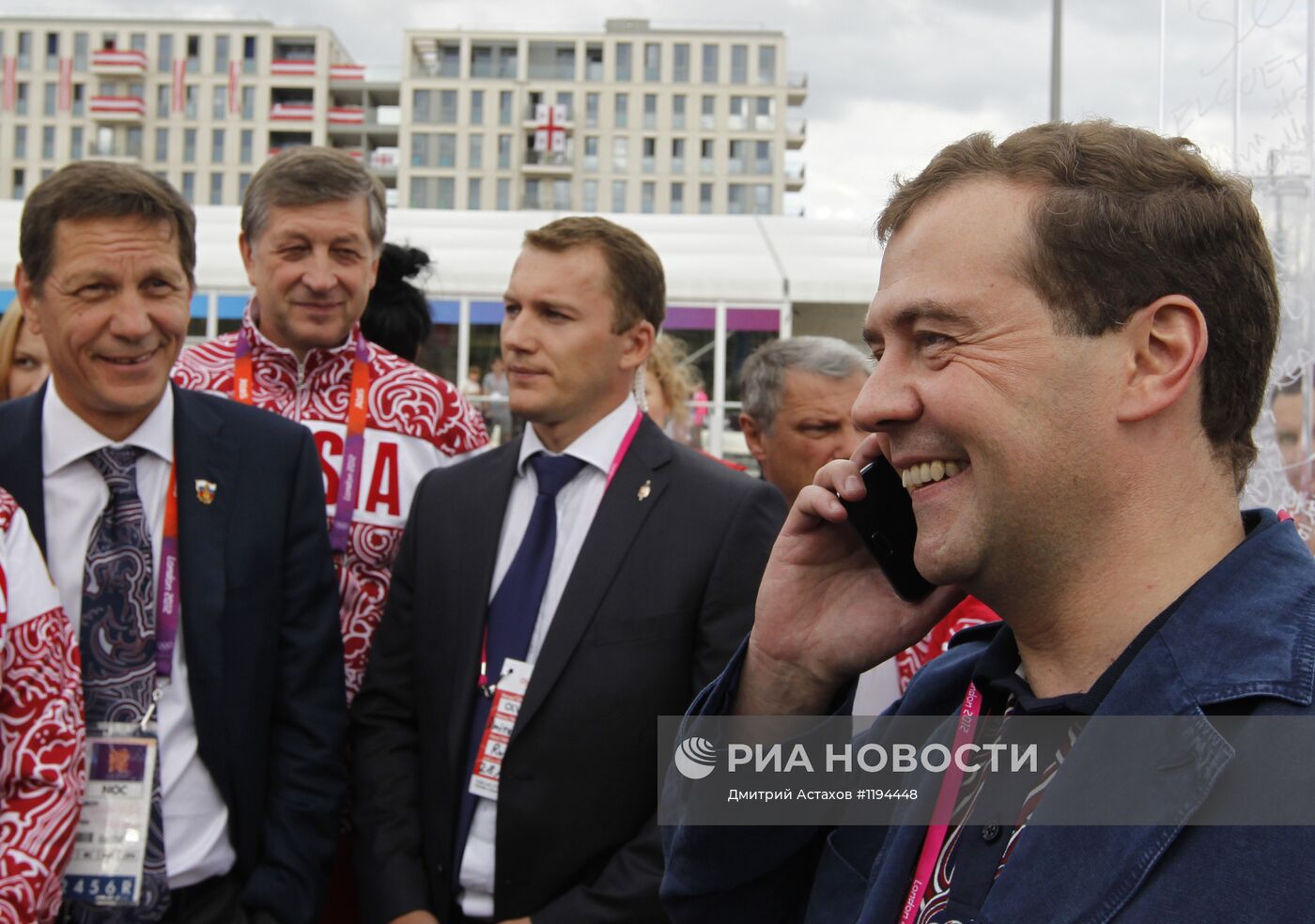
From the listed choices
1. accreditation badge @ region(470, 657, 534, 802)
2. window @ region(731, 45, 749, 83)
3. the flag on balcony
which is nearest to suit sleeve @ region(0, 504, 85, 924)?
accreditation badge @ region(470, 657, 534, 802)

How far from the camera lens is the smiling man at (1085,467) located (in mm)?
1177

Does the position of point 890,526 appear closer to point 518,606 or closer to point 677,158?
point 518,606

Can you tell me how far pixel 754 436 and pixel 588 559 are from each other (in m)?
1.25

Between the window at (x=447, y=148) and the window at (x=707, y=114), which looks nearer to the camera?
the window at (x=447, y=148)

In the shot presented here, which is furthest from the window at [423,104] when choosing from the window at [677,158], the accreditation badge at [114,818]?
the accreditation badge at [114,818]

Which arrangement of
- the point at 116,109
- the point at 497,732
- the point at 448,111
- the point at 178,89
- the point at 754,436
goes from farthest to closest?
the point at 448,111 < the point at 178,89 < the point at 116,109 < the point at 754,436 < the point at 497,732

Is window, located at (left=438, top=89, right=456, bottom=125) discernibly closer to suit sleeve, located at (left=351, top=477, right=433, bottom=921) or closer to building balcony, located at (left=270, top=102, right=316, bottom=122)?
building balcony, located at (left=270, top=102, right=316, bottom=122)

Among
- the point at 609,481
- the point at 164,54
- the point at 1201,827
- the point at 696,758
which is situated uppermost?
the point at 164,54

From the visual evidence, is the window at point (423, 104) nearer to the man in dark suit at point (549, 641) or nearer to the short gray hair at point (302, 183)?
the short gray hair at point (302, 183)

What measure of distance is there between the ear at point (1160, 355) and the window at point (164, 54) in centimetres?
10092

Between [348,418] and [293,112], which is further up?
[293,112]

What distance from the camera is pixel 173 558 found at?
2428 mm

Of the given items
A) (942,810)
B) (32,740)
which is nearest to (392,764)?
(32,740)

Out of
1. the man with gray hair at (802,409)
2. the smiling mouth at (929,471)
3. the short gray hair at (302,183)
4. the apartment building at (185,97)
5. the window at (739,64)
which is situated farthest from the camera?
the window at (739,64)
